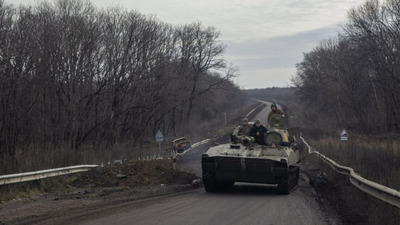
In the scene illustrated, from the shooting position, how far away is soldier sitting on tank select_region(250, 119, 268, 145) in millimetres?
16797

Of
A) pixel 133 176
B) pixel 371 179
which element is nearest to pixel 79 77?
pixel 133 176

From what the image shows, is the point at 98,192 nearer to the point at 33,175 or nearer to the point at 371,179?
the point at 33,175

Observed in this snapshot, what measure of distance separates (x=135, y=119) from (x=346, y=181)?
34481mm

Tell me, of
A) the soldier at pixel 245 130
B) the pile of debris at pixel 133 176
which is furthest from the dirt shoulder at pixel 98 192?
the soldier at pixel 245 130

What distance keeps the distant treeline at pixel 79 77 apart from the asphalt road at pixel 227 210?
53.4ft

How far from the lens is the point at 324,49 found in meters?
70.6

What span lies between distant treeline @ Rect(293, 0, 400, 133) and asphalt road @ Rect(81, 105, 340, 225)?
3042 cm

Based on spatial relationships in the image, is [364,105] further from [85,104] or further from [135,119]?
[85,104]

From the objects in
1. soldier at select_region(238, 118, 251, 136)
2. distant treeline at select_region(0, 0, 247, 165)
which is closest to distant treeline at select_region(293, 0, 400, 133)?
distant treeline at select_region(0, 0, 247, 165)

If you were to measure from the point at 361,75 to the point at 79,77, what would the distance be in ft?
97.8

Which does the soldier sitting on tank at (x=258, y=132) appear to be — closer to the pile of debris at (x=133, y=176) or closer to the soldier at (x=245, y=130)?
the soldier at (x=245, y=130)

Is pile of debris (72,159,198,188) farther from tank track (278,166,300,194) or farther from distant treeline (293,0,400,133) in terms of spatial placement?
distant treeline (293,0,400,133)

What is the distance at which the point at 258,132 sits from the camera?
16.9 metres

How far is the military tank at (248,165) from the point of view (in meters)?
14.9
